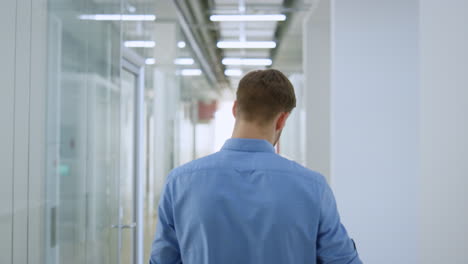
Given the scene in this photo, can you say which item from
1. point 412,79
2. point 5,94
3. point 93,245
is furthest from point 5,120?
point 412,79

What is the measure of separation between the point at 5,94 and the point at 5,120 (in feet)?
0.32

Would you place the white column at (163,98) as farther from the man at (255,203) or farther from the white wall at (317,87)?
the man at (255,203)

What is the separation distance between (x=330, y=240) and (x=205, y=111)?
1291 centimetres

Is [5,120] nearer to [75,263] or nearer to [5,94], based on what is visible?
[5,94]

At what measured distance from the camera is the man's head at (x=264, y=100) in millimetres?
1300

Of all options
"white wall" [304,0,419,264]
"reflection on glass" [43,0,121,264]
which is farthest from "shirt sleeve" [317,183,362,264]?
"white wall" [304,0,419,264]

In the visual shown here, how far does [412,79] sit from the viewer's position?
3.83 metres

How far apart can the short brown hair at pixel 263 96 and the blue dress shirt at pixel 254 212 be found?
0.08 meters

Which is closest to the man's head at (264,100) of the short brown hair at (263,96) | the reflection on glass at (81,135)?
the short brown hair at (263,96)

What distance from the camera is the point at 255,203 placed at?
1.21 m

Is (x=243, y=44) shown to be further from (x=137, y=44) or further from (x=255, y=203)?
(x=255, y=203)

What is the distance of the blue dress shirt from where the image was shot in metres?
1.21

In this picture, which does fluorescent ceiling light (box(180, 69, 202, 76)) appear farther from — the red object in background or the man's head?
the man's head

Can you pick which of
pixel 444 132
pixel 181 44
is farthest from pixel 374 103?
pixel 181 44
